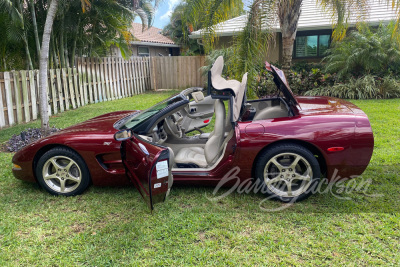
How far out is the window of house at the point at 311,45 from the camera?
1392cm

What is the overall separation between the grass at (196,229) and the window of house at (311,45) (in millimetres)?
10934

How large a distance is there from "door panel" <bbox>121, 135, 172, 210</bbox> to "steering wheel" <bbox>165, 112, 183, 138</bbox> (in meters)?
1.32

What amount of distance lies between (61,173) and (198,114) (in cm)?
264

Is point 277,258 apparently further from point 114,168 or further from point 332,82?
point 332,82

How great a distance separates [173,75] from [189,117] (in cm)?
1144

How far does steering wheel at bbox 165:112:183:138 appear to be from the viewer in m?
4.75

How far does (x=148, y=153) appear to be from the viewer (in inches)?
125

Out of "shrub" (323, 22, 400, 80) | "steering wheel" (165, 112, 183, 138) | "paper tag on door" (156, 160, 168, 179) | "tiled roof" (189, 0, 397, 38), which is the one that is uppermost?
"tiled roof" (189, 0, 397, 38)

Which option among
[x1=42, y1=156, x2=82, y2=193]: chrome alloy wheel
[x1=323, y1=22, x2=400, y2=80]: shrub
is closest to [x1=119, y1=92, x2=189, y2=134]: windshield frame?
[x1=42, y1=156, x2=82, y2=193]: chrome alloy wheel

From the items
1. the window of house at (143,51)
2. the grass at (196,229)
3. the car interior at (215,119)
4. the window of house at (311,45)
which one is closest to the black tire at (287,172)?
the grass at (196,229)

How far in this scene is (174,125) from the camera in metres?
4.85

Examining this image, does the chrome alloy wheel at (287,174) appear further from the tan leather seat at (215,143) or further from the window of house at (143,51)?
the window of house at (143,51)

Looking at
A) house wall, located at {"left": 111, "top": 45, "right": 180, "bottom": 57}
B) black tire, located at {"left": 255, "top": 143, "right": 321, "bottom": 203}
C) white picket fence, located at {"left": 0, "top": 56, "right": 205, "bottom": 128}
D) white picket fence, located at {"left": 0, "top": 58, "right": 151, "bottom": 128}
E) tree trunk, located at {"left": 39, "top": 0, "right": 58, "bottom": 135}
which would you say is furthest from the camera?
house wall, located at {"left": 111, "top": 45, "right": 180, "bottom": 57}

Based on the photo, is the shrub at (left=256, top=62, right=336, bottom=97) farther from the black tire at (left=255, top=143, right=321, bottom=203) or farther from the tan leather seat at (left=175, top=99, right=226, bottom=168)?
the black tire at (left=255, top=143, right=321, bottom=203)
